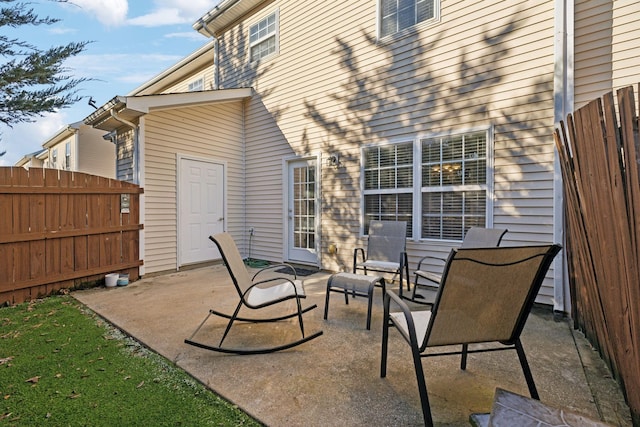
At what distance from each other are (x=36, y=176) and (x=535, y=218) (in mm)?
6428

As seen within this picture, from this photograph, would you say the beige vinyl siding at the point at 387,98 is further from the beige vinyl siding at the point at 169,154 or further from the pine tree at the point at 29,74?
the pine tree at the point at 29,74

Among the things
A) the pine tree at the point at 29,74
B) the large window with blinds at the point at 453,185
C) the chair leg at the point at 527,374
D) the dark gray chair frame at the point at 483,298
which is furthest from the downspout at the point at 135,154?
the chair leg at the point at 527,374

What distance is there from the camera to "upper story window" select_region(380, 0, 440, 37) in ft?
15.3

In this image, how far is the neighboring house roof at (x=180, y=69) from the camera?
8237mm

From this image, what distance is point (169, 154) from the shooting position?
19.2 feet

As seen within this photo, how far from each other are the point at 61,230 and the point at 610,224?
19.6ft

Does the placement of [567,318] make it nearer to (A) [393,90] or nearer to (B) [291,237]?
(A) [393,90]

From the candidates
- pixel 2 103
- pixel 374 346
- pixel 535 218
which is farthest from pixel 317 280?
pixel 2 103

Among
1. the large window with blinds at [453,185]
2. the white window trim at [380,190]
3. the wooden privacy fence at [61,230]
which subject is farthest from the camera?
the white window trim at [380,190]

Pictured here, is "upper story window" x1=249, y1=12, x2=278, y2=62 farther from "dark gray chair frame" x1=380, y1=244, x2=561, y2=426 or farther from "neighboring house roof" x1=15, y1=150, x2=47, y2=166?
"neighboring house roof" x1=15, y1=150, x2=47, y2=166

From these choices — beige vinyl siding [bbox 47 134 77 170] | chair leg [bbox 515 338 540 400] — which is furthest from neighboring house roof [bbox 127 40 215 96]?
chair leg [bbox 515 338 540 400]

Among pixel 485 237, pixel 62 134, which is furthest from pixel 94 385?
pixel 62 134

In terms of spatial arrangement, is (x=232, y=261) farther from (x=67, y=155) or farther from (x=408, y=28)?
(x=67, y=155)

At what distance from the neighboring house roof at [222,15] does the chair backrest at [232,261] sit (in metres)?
6.07
